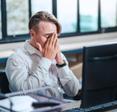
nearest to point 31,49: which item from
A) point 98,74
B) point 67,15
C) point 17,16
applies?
point 98,74

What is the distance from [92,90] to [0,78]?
892mm

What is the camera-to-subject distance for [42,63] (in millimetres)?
2242

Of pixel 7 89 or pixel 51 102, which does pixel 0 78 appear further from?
pixel 51 102

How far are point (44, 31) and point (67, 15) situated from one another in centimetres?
266

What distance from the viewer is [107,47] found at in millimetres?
1636

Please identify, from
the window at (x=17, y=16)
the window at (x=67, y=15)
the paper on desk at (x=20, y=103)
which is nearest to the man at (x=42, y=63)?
the paper on desk at (x=20, y=103)

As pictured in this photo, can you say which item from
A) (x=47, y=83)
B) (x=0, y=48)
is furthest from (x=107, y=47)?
(x=0, y=48)

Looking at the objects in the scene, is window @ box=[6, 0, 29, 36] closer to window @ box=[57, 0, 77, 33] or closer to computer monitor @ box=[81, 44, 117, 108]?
window @ box=[57, 0, 77, 33]

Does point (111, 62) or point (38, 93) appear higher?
point (111, 62)

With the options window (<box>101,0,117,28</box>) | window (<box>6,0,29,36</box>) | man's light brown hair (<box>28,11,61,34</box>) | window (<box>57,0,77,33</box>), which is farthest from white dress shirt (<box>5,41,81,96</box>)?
window (<box>101,0,117,28</box>)

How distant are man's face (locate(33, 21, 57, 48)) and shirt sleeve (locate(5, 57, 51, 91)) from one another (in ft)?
0.48

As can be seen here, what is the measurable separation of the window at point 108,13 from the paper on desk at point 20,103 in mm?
3689

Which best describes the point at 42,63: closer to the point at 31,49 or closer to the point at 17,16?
the point at 31,49

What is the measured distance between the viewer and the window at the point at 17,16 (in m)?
4.46
